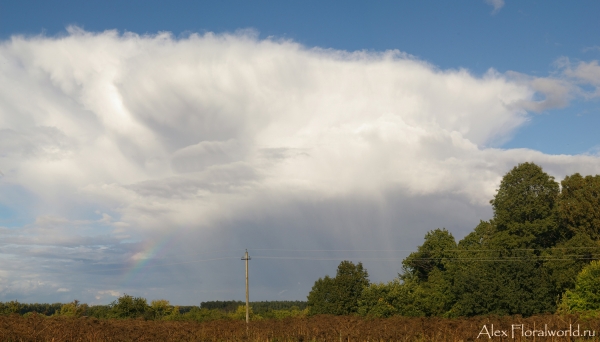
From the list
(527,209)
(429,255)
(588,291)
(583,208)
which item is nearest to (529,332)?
(588,291)

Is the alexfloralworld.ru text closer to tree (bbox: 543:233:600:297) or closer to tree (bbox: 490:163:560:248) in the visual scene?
tree (bbox: 543:233:600:297)

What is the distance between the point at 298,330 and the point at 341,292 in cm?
2995

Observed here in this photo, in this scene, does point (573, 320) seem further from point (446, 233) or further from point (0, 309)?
point (0, 309)

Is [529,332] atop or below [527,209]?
below

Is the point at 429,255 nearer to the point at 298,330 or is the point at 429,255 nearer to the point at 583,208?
the point at 583,208

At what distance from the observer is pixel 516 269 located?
55406 millimetres

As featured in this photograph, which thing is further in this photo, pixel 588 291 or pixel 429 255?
pixel 429 255

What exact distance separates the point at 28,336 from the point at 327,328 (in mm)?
17029

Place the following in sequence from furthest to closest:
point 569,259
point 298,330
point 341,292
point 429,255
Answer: point 429,255 < point 341,292 < point 569,259 < point 298,330

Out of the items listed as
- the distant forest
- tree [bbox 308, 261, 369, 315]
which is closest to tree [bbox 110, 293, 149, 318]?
the distant forest

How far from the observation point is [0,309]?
64.1 metres

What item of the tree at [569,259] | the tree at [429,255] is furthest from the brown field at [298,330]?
the tree at [429,255]

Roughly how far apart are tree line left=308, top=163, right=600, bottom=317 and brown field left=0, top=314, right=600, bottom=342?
21042mm

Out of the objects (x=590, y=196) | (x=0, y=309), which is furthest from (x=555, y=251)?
(x=0, y=309)
